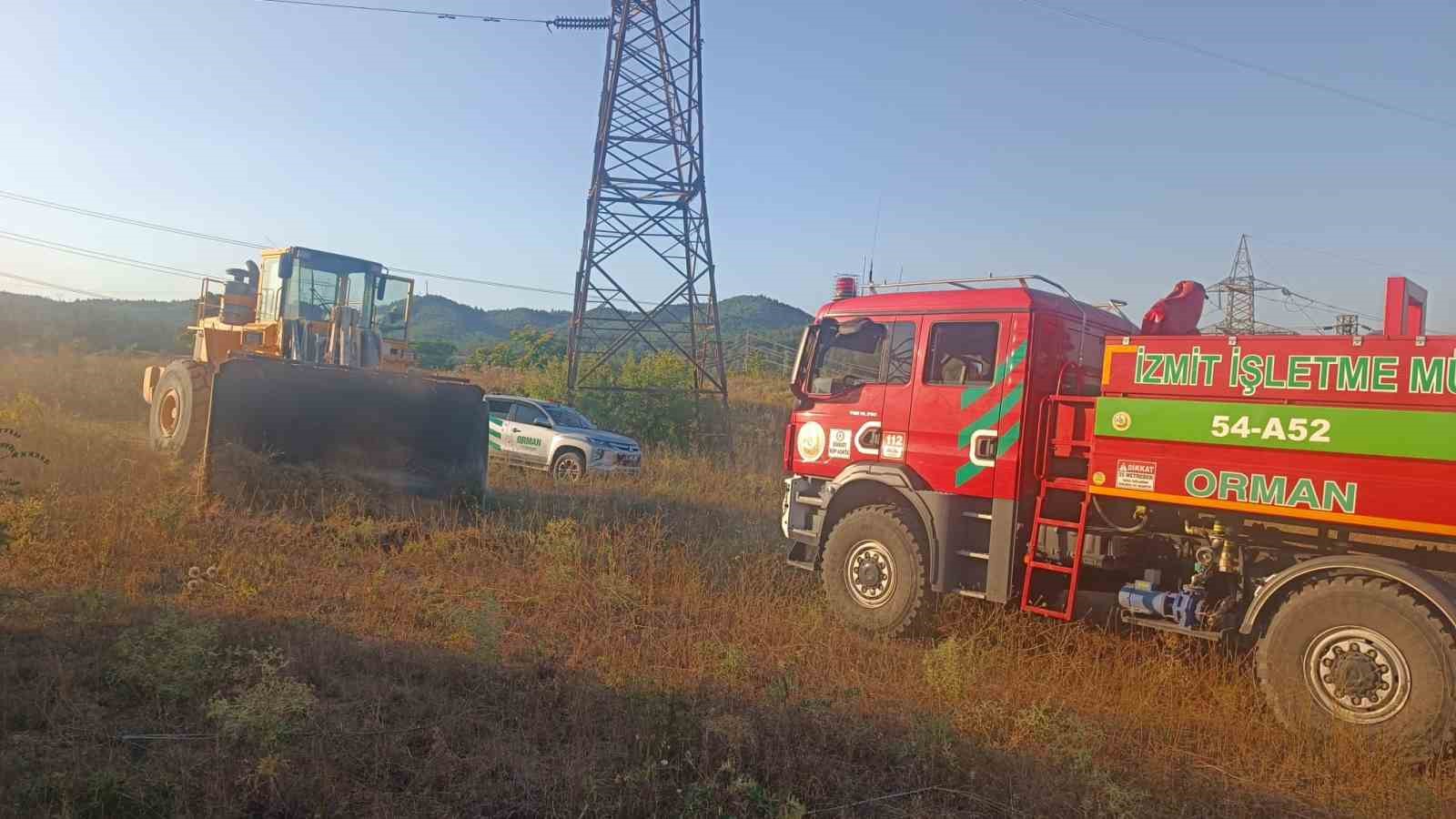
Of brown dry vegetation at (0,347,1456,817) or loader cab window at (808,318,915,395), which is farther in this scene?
loader cab window at (808,318,915,395)

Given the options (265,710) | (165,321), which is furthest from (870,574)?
(165,321)

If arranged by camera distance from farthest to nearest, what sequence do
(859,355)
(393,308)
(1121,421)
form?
(393,308)
(859,355)
(1121,421)

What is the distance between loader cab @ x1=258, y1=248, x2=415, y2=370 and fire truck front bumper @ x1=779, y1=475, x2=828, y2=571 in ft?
21.4

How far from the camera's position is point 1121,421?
6.56 meters

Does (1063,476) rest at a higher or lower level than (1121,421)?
lower

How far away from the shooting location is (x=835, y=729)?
5004mm

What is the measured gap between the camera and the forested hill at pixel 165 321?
124ft

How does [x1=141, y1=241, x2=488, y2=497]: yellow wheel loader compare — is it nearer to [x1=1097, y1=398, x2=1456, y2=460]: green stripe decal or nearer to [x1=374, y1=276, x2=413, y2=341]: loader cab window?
[x1=374, y1=276, x2=413, y2=341]: loader cab window

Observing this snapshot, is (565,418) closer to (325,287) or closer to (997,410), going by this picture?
(325,287)

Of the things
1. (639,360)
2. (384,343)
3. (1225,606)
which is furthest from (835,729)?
(639,360)

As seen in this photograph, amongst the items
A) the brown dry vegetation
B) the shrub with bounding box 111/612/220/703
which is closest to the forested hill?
the brown dry vegetation

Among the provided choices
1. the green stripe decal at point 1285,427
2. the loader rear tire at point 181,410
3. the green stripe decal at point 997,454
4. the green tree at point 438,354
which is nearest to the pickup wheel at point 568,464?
the loader rear tire at point 181,410

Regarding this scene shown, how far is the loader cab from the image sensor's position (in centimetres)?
1261

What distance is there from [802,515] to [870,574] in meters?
1.08
